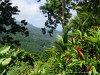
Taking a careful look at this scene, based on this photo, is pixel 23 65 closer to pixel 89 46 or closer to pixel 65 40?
pixel 65 40

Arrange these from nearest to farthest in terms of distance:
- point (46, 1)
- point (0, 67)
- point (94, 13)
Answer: point (0, 67), point (94, 13), point (46, 1)

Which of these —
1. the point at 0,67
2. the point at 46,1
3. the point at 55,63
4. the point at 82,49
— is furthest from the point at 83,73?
the point at 46,1

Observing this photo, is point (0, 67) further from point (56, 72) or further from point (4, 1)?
point (4, 1)

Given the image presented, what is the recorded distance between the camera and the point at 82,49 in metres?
5.20

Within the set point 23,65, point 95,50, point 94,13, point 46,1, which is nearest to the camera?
point 95,50

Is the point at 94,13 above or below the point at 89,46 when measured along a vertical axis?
below

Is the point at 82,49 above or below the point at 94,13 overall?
above

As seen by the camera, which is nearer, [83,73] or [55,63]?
[83,73]

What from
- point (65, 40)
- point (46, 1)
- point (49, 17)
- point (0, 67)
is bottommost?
point (49, 17)

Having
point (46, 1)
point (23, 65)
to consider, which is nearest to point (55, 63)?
point (23, 65)

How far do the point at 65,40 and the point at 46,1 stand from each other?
2982cm

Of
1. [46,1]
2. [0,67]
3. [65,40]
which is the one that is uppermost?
[0,67]

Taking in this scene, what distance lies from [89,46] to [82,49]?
14 cm

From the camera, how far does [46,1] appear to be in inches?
1399
